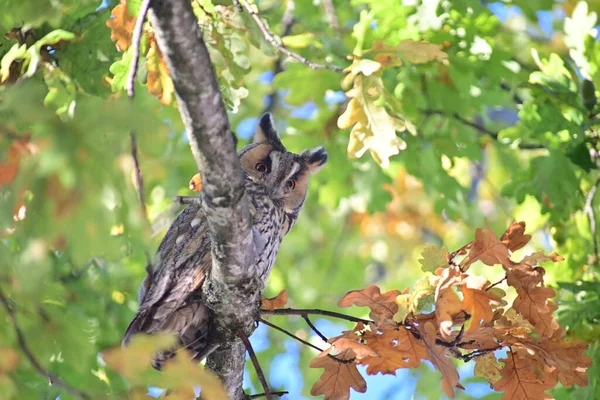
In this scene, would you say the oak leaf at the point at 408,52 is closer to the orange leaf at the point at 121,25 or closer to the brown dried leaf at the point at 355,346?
the orange leaf at the point at 121,25

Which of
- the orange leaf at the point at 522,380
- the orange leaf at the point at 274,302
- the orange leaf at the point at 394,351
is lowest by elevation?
the orange leaf at the point at 522,380

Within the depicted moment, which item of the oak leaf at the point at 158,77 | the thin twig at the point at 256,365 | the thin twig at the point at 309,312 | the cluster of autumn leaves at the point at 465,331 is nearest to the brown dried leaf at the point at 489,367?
the cluster of autumn leaves at the point at 465,331

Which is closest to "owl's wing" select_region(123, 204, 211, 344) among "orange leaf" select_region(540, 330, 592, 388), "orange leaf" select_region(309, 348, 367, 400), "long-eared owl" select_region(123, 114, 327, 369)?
"long-eared owl" select_region(123, 114, 327, 369)

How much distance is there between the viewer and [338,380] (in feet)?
7.13

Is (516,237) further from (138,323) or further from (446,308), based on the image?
(138,323)

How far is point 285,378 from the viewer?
552cm

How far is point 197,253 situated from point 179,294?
16cm

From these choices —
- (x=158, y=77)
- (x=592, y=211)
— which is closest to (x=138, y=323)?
(x=158, y=77)

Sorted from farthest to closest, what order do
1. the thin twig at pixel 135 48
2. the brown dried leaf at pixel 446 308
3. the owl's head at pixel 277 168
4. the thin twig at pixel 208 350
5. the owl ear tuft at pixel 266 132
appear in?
the owl ear tuft at pixel 266 132 < the owl's head at pixel 277 168 < the thin twig at pixel 208 350 < the brown dried leaf at pixel 446 308 < the thin twig at pixel 135 48

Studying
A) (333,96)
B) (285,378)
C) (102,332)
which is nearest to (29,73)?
(102,332)

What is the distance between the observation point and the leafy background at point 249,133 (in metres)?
1.26

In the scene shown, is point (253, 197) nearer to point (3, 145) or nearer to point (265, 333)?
point (3, 145)

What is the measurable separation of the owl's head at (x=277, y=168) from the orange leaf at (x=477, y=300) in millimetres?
1232

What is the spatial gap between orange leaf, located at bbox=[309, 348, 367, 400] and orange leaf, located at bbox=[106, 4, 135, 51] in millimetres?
1191
